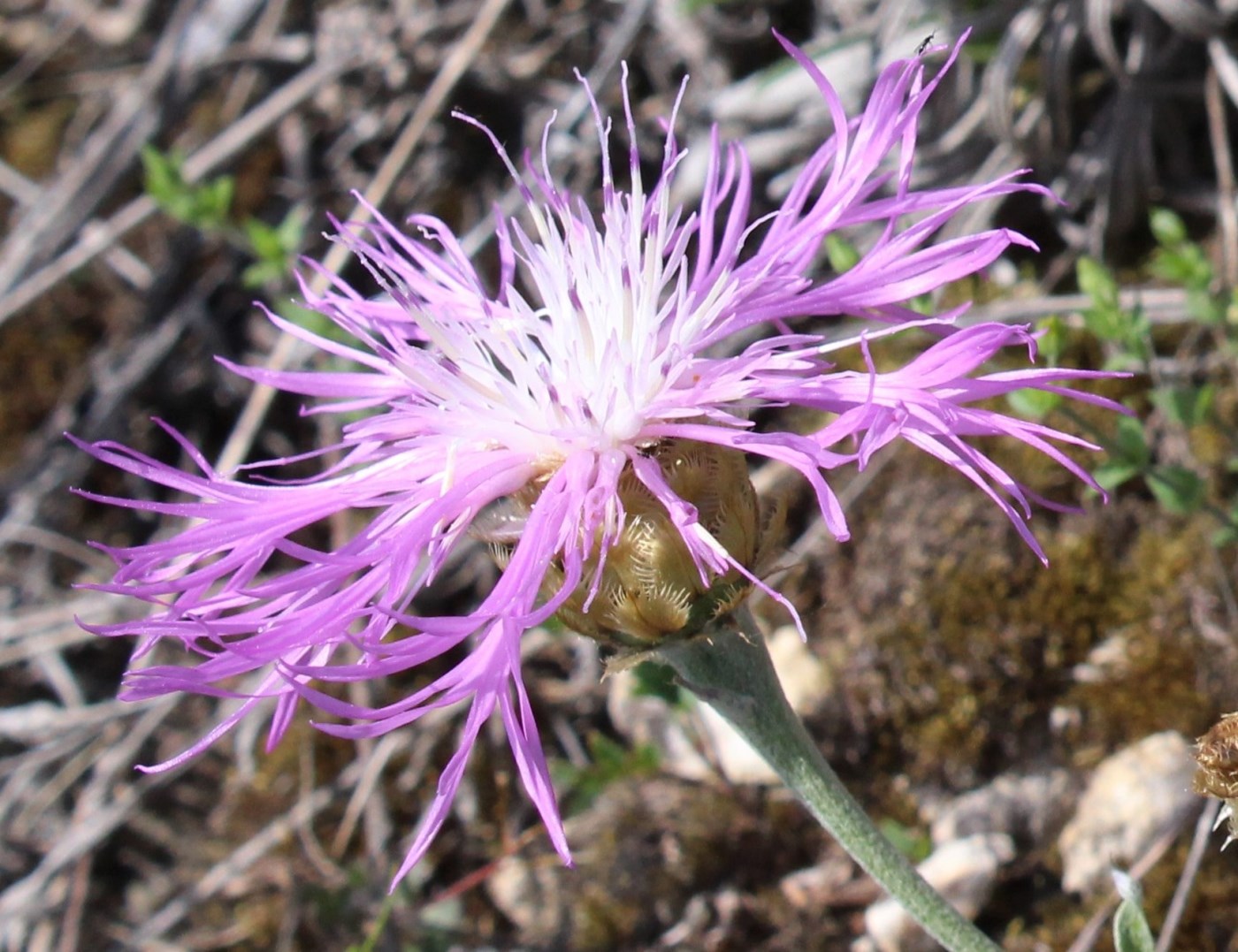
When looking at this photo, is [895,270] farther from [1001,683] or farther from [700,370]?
[1001,683]

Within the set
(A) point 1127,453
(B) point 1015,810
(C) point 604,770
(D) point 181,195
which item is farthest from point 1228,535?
(D) point 181,195

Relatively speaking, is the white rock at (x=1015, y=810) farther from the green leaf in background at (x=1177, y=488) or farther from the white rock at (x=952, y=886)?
the green leaf in background at (x=1177, y=488)

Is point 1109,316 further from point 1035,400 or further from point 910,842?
point 910,842

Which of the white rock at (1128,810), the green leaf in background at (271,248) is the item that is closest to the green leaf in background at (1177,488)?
the white rock at (1128,810)

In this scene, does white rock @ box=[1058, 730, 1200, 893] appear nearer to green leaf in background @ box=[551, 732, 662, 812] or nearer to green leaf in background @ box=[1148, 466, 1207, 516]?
green leaf in background @ box=[1148, 466, 1207, 516]

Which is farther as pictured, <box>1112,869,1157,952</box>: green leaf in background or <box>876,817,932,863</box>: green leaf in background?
<box>876,817,932,863</box>: green leaf in background

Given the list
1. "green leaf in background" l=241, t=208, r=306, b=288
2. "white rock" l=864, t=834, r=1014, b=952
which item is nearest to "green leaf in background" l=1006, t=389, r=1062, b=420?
"white rock" l=864, t=834, r=1014, b=952

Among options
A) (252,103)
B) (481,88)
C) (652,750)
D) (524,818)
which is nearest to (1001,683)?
(652,750)
